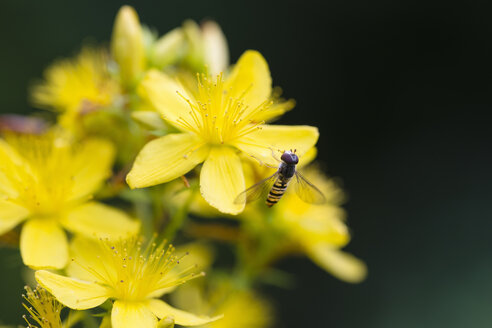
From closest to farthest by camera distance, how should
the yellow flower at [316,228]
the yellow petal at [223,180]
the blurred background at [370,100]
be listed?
the yellow petal at [223,180]
the yellow flower at [316,228]
the blurred background at [370,100]

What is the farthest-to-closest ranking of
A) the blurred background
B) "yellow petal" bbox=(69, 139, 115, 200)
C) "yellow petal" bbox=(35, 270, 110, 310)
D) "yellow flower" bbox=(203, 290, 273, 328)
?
the blurred background → "yellow flower" bbox=(203, 290, 273, 328) → "yellow petal" bbox=(69, 139, 115, 200) → "yellow petal" bbox=(35, 270, 110, 310)

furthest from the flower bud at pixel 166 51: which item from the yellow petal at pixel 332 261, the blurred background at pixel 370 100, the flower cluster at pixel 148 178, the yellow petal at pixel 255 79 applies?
the blurred background at pixel 370 100

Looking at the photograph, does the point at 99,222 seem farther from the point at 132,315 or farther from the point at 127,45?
the point at 127,45

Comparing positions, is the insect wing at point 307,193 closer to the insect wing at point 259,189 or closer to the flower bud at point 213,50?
the insect wing at point 259,189

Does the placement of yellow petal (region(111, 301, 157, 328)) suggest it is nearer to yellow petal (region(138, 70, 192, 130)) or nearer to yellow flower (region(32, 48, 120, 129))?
yellow petal (region(138, 70, 192, 130))

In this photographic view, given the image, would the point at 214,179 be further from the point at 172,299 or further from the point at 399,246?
the point at 399,246

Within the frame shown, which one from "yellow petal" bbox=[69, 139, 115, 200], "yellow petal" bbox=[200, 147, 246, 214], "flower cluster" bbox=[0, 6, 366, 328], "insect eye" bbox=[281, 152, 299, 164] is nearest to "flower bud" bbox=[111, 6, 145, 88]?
"flower cluster" bbox=[0, 6, 366, 328]
